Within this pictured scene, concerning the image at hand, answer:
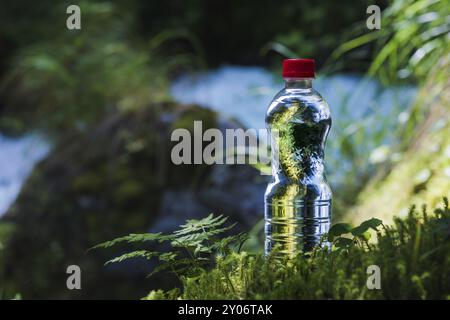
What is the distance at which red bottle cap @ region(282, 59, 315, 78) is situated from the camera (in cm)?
118

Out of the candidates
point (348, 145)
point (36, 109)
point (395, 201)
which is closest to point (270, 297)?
point (395, 201)

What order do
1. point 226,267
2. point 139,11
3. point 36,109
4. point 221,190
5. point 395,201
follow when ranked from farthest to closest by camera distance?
point 139,11 → point 36,109 → point 221,190 → point 395,201 → point 226,267

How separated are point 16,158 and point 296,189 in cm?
563

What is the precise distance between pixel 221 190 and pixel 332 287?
294 cm

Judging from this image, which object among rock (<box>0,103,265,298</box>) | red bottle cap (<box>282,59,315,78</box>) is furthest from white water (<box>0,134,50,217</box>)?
red bottle cap (<box>282,59,315,78</box>)

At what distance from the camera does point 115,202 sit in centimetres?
392

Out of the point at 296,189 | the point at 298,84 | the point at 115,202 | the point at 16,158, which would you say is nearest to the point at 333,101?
the point at 16,158

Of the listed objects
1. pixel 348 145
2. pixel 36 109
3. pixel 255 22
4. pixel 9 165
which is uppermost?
pixel 255 22

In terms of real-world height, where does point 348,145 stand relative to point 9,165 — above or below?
below

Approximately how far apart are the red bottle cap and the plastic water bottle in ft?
0.17

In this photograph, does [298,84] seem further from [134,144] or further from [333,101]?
[333,101]

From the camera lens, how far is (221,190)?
12.5 ft

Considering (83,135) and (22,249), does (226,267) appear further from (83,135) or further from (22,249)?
(83,135)

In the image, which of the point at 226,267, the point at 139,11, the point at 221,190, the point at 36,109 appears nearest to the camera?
the point at 226,267
